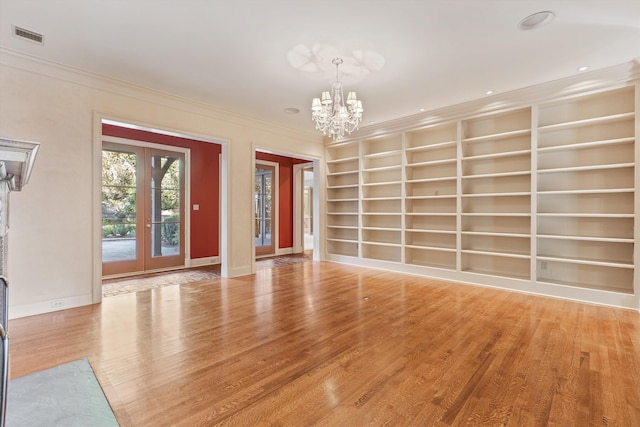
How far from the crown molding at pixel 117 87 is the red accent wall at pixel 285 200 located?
7.56 feet

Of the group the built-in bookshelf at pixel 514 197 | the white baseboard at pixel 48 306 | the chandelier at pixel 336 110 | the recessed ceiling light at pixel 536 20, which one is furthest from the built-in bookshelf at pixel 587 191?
the white baseboard at pixel 48 306

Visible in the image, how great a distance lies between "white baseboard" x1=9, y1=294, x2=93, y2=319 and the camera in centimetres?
325

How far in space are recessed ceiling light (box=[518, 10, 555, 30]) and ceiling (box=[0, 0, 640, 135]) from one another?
2.5 inches

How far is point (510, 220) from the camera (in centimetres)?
471

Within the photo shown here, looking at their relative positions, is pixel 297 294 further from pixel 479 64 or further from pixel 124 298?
pixel 479 64

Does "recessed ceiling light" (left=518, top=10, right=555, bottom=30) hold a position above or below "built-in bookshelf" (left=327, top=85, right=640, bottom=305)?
above

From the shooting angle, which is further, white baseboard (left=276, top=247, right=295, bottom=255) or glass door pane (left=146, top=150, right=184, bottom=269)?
white baseboard (left=276, top=247, right=295, bottom=255)

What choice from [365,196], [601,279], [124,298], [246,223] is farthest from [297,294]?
[601,279]

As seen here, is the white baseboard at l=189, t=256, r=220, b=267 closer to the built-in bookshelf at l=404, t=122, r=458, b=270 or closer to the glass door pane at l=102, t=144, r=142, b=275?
the glass door pane at l=102, t=144, r=142, b=275

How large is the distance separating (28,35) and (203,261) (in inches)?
177

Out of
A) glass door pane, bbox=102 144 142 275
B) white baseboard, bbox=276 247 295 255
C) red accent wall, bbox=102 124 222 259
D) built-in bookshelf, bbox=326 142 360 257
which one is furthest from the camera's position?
white baseboard, bbox=276 247 295 255

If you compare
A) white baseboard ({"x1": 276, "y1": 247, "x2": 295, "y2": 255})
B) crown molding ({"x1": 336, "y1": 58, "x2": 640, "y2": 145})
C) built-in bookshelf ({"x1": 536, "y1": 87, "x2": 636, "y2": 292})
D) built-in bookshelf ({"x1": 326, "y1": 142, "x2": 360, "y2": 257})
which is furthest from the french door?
built-in bookshelf ({"x1": 536, "y1": 87, "x2": 636, "y2": 292})

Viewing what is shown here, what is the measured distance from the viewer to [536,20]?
267 cm

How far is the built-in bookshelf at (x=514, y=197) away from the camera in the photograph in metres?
3.86
